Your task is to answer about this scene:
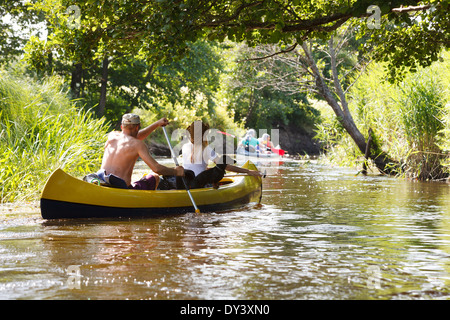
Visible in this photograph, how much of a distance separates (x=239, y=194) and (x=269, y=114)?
71.4 ft

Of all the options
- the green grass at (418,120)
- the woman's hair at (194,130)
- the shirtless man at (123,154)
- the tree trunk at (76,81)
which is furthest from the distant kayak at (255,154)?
the shirtless man at (123,154)

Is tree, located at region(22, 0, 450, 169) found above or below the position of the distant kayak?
above

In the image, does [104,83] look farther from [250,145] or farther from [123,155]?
[123,155]

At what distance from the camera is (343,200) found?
9.92 metres

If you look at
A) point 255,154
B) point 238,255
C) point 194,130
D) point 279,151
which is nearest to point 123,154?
point 194,130

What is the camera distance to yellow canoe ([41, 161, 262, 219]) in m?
6.98

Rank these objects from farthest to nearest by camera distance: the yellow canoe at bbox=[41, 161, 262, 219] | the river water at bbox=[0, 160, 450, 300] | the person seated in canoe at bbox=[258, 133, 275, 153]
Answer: the person seated in canoe at bbox=[258, 133, 275, 153], the yellow canoe at bbox=[41, 161, 262, 219], the river water at bbox=[0, 160, 450, 300]

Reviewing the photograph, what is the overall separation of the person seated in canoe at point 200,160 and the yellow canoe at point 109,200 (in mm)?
231

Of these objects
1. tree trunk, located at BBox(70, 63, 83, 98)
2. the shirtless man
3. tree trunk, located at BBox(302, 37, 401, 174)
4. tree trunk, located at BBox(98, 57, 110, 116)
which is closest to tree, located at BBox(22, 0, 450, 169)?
the shirtless man

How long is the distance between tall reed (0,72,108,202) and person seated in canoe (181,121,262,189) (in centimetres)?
177

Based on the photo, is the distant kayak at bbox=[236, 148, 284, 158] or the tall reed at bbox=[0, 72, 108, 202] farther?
the distant kayak at bbox=[236, 148, 284, 158]

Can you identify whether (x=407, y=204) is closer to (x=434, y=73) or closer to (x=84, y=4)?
(x=434, y=73)

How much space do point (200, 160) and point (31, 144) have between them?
2.61 m

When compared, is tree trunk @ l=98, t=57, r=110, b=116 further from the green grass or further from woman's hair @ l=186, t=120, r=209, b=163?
woman's hair @ l=186, t=120, r=209, b=163
